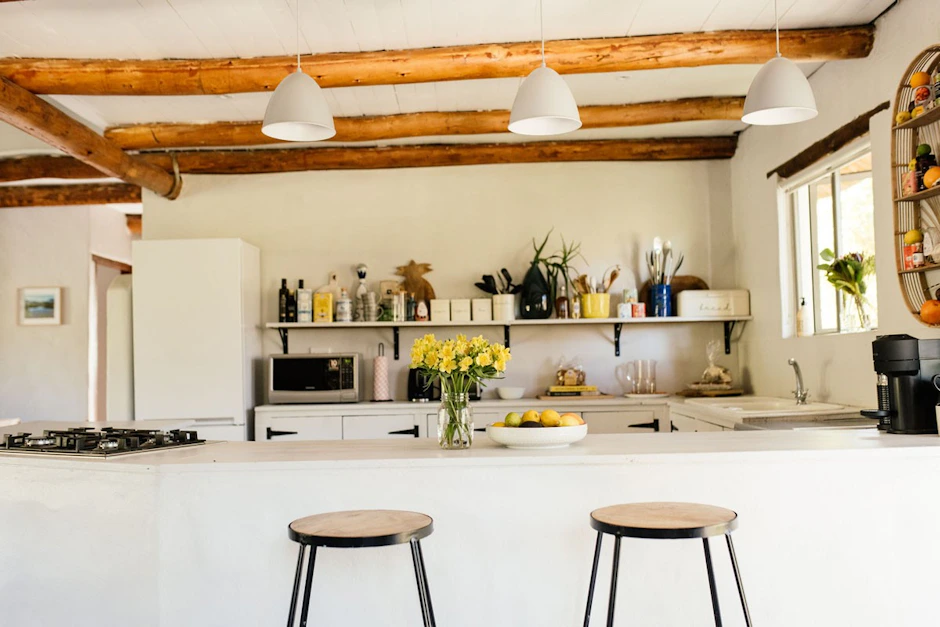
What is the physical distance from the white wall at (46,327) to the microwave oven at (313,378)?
2.98 meters

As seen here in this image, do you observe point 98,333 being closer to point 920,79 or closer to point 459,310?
point 459,310

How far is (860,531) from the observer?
7.68 feet

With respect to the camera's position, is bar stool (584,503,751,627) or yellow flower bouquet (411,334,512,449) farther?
yellow flower bouquet (411,334,512,449)

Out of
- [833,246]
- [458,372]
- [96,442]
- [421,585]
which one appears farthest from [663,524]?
[833,246]

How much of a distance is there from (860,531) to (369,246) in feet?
11.4

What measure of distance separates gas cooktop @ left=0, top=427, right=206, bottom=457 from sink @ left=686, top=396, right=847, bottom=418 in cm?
229

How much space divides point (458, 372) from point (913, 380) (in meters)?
1.46

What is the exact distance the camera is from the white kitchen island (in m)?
2.29

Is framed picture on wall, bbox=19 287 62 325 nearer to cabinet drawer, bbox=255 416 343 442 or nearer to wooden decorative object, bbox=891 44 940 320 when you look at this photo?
cabinet drawer, bbox=255 416 343 442

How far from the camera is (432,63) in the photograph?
11.4 ft

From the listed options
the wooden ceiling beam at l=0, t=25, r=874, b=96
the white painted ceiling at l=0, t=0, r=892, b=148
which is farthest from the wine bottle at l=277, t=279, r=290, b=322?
the white painted ceiling at l=0, t=0, r=892, b=148

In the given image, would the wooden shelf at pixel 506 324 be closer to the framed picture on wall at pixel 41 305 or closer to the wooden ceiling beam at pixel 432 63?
the wooden ceiling beam at pixel 432 63

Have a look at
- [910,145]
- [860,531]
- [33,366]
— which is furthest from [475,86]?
[33,366]

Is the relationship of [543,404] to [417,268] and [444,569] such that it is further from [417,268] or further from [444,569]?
[444,569]
